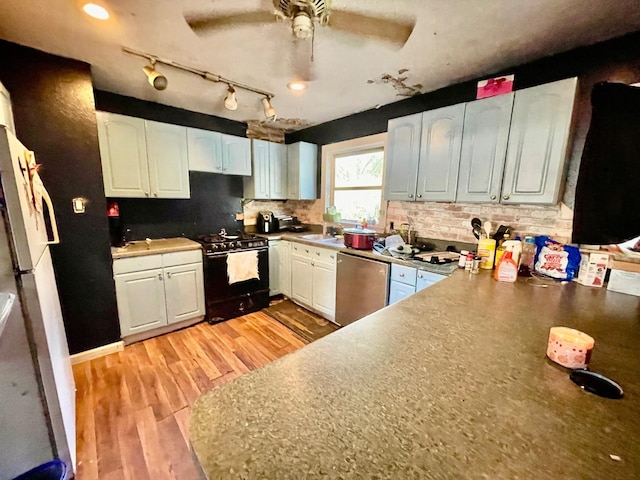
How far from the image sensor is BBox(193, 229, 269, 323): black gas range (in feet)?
9.25

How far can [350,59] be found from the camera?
6.04 ft

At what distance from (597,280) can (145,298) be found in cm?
343

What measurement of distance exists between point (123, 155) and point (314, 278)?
7.38 feet

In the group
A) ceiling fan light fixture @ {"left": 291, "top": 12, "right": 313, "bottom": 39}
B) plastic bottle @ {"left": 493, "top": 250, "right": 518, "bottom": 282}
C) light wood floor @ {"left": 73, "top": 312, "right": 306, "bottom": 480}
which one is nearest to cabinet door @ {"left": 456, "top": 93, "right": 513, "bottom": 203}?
plastic bottle @ {"left": 493, "top": 250, "right": 518, "bottom": 282}

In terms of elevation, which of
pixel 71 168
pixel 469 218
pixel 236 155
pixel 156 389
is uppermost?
pixel 236 155

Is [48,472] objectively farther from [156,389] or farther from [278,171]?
[278,171]

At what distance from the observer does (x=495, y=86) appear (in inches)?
79.0

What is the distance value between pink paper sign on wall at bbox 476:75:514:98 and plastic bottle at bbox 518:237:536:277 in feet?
3.74

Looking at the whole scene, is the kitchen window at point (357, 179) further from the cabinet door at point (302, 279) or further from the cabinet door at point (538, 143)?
the cabinet door at point (538, 143)

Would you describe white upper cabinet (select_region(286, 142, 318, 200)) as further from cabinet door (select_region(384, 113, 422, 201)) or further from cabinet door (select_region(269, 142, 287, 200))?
cabinet door (select_region(384, 113, 422, 201))

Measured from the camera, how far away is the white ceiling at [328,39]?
4.43 ft

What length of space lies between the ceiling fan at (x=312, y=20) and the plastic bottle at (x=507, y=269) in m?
1.48

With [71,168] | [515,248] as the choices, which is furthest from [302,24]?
[71,168]

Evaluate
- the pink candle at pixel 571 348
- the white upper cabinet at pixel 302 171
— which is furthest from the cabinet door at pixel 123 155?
the pink candle at pixel 571 348
